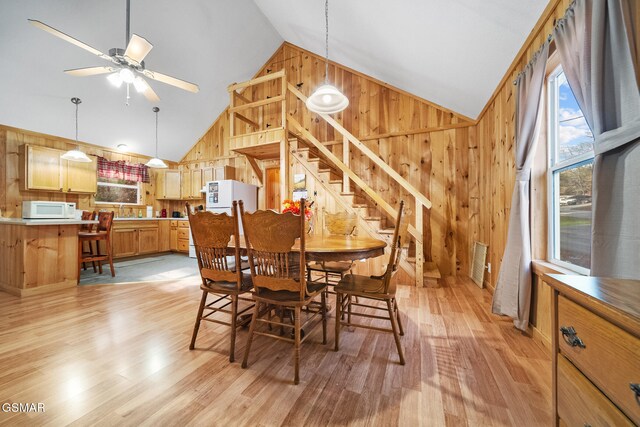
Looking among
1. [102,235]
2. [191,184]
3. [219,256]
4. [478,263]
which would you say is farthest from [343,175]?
[191,184]

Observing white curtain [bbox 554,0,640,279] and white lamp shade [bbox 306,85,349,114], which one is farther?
white lamp shade [bbox 306,85,349,114]

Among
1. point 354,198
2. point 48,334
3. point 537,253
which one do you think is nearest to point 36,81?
point 48,334

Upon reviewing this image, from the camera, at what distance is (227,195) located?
18.1 feet

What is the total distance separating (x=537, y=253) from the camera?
7.11ft

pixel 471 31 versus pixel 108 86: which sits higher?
pixel 108 86

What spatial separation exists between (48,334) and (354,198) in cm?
379

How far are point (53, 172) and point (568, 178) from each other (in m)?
7.50

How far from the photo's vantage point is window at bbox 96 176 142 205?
5.62 m

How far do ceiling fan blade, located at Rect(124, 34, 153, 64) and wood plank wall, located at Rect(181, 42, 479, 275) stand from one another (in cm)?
330

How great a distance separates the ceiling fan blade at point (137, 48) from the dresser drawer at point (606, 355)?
3.54 m

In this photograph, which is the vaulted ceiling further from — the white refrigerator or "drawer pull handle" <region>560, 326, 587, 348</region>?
"drawer pull handle" <region>560, 326, 587, 348</region>

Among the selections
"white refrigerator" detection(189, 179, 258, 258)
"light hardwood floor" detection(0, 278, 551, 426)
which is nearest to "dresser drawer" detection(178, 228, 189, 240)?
"white refrigerator" detection(189, 179, 258, 258)

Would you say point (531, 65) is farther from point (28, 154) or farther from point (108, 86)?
point (28, 154)

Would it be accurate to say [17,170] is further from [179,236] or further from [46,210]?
[179,236]
